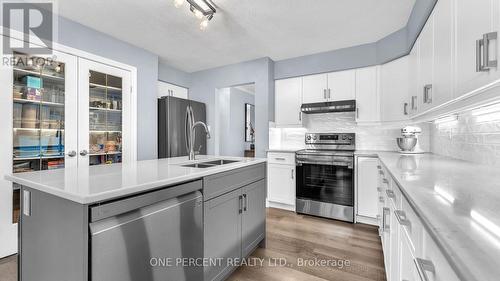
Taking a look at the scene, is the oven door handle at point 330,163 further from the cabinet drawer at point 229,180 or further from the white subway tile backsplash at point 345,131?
the cabinet drawer at point 229,180

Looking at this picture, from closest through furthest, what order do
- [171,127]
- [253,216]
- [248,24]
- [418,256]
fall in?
1. [418,256]
2. [253,216]
3. [248,24]
4. [171,127]

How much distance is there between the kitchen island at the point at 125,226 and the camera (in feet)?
3.04

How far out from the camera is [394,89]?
9.51 feet

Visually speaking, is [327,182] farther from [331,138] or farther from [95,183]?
[95,183]

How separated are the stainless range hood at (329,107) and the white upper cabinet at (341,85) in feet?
0.39

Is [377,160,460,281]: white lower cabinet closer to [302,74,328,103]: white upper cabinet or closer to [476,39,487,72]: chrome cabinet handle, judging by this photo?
[476,39,487,72]: chrome cabinet handle

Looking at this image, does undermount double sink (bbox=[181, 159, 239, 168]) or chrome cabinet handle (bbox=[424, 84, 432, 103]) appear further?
undermount double sink (bbox=[181, 159, 239, 168])

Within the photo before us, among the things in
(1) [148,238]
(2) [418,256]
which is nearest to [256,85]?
(1) [148,238]

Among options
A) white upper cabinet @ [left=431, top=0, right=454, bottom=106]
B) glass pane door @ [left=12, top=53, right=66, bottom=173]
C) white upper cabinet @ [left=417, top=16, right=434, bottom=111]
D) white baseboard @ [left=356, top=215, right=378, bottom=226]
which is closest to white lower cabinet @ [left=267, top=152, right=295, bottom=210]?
white baseboard @ [left=356, top=215, right=378, bottom=226]

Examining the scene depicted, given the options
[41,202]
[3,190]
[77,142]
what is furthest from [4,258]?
[41,202]

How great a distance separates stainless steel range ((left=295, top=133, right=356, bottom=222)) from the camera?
2.98 m

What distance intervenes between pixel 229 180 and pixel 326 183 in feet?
6.22

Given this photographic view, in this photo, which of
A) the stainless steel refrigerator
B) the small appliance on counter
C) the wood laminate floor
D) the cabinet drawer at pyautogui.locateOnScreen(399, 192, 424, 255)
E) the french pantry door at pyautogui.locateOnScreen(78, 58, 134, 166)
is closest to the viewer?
the cabinet drawer at pyautogui.locateOnScreen(399, 192, 424, 255)

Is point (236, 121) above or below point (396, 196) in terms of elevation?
above
